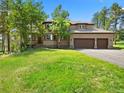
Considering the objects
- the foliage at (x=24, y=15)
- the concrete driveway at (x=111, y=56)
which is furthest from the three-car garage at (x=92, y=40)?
the concrete driveway at (x=111, y=56)

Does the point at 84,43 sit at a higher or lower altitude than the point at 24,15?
lower

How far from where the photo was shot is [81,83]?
12719 millimetres

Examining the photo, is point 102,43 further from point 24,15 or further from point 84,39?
point 24,15

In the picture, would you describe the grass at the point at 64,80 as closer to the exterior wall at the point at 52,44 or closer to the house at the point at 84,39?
the house at the point at 84,39

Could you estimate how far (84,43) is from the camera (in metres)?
47.4

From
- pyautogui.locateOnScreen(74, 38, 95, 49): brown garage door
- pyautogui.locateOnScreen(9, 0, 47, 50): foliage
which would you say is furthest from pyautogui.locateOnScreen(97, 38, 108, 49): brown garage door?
pyautogui.locateOnScreen(9, 0, 47, 50): foliage

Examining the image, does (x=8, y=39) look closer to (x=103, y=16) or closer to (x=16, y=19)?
(x=16, y=19)

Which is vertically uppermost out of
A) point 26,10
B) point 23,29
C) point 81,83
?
point 26,10

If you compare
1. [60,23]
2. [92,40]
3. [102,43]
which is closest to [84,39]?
[92,40]

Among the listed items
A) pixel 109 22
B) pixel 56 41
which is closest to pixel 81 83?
pixel 56 41

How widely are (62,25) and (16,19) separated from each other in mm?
8415

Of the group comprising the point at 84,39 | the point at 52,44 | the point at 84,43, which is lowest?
the point at 52,44

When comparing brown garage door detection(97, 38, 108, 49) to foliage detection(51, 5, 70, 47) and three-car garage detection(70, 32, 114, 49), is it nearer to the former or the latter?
three-car garage detection(70, 32, 114, 49)

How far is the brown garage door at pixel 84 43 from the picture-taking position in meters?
47.1
